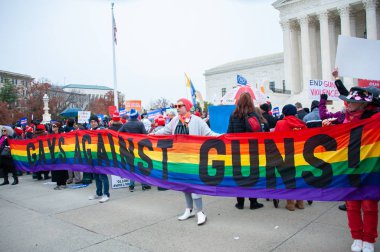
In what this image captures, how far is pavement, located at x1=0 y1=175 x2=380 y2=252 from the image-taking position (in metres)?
4.18

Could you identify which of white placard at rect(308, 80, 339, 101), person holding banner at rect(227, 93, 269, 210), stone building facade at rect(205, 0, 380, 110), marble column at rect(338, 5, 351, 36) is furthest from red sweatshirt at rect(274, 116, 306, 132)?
marble column at rect(338, 5, 351, 36)

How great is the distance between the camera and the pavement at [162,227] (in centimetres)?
418

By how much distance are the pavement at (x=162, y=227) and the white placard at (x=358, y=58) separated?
95.4 inches

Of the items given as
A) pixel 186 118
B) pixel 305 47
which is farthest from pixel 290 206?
pixel 305 47

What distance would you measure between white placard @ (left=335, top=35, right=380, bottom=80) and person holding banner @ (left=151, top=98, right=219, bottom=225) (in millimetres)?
2549

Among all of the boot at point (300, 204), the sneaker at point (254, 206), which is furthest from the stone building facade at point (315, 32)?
the sneaker at point (254, 206)

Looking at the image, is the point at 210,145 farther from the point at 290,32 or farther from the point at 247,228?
the point at 290,32

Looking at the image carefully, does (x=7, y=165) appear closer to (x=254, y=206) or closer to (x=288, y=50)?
(x=254, y=206)

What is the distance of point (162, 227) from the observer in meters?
4.95

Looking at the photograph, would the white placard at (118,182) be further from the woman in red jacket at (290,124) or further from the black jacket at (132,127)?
the woman in red jacket at (290,124)

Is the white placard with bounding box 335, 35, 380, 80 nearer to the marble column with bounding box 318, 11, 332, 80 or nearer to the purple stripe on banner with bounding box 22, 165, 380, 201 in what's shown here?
the purple stripe on banner with bounding box 22, 165, 380, 201

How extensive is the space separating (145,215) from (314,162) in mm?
3113

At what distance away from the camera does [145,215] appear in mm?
5648

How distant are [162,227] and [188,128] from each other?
5.76ft
